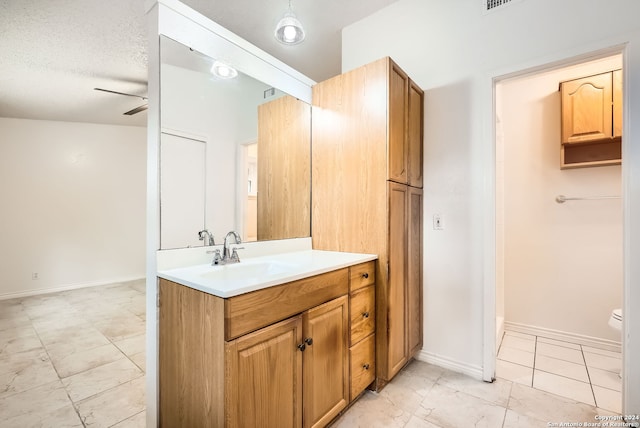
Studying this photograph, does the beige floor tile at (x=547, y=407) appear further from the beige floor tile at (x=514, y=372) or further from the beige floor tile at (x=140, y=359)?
the beige floor tile at (x=140, y=359)

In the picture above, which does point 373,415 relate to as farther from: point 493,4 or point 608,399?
point 493,4

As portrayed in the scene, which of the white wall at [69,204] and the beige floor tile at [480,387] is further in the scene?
the white wall at [69,204]

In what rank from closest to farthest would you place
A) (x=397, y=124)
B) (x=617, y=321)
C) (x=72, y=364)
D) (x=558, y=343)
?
(x=397, y=124), (x=617, y=321), (x=72, y=364), (x=558, y=343)

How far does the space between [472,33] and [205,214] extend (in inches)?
88.2

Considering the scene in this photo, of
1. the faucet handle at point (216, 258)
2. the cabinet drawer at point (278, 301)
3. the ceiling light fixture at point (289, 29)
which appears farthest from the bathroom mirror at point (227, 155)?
the cabinet drawer at point (278, 301)

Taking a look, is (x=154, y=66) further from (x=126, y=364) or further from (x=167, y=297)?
(x=126, y=364)

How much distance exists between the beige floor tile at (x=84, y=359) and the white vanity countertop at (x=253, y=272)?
1603 millimetres

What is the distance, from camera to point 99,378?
2.12m

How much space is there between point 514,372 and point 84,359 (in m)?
3.34

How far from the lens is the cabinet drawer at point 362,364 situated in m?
1.69

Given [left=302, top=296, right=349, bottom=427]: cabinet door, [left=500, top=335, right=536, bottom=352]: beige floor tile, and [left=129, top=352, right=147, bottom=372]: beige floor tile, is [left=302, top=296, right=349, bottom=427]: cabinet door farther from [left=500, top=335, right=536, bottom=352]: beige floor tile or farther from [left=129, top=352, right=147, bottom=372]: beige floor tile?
[left=500, top=335, right=536, bottom=352]: beige floor tile

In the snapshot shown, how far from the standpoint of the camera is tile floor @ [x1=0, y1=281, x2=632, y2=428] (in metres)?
1.66

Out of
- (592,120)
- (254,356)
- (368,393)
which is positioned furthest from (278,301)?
(592,120)

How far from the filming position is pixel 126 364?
232 cm
